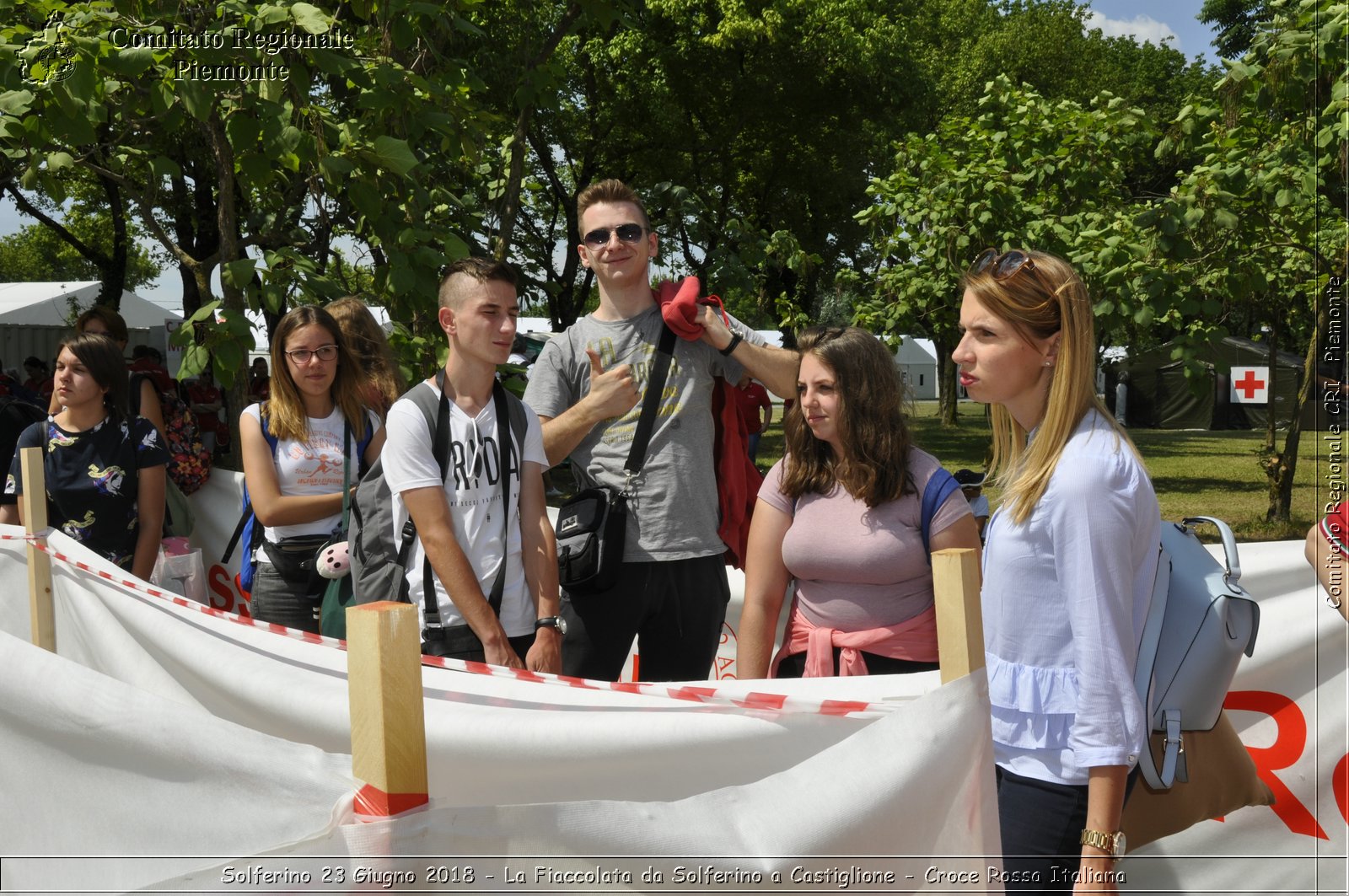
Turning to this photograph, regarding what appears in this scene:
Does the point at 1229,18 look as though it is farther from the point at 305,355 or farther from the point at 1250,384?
the point at 305,355

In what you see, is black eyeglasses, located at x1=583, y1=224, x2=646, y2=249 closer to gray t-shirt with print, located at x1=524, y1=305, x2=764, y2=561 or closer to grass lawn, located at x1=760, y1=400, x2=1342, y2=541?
gray t-shirt with print, located at x1=524, y1=305, x2=764, y2=561

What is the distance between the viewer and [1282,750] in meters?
3.53

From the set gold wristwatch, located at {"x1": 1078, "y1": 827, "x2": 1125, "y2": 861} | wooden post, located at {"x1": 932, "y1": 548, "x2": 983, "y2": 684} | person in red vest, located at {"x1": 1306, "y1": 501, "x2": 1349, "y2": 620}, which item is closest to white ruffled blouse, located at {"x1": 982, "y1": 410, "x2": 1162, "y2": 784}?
gold wristwatch, located at {"x1": 1078, "y1": 827, "x2": 1125, "y2": 861}

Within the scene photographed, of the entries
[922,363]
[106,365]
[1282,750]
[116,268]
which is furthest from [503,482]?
[922,363]

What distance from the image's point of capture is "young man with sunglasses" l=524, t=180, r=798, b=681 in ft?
10.9

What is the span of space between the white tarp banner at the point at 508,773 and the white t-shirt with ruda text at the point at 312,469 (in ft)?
4.57

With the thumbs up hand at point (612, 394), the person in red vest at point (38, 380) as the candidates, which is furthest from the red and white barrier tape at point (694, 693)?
the person in red vest at point (38, 380)

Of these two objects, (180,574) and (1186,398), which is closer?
(180,574)

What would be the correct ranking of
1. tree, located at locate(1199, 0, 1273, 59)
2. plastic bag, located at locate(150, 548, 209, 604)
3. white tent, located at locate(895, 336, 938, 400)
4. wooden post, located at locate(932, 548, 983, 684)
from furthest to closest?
white tent, located at locate(895, 336, 938, 400) → tree, located at locate(1199, 0, 1273, 59) → plastic bag, located at locate(150, 548, 209, 604) → wooden post, located at locate(932, 548, 983, 684)

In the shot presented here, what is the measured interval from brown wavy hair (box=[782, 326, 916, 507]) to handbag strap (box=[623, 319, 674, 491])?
1.51 feet

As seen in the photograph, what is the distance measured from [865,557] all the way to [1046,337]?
0.83 m

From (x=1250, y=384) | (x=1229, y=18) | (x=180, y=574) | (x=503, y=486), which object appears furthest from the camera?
(x=1229, y=18)

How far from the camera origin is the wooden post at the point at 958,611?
61.4 inches

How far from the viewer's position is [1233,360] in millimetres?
32188
